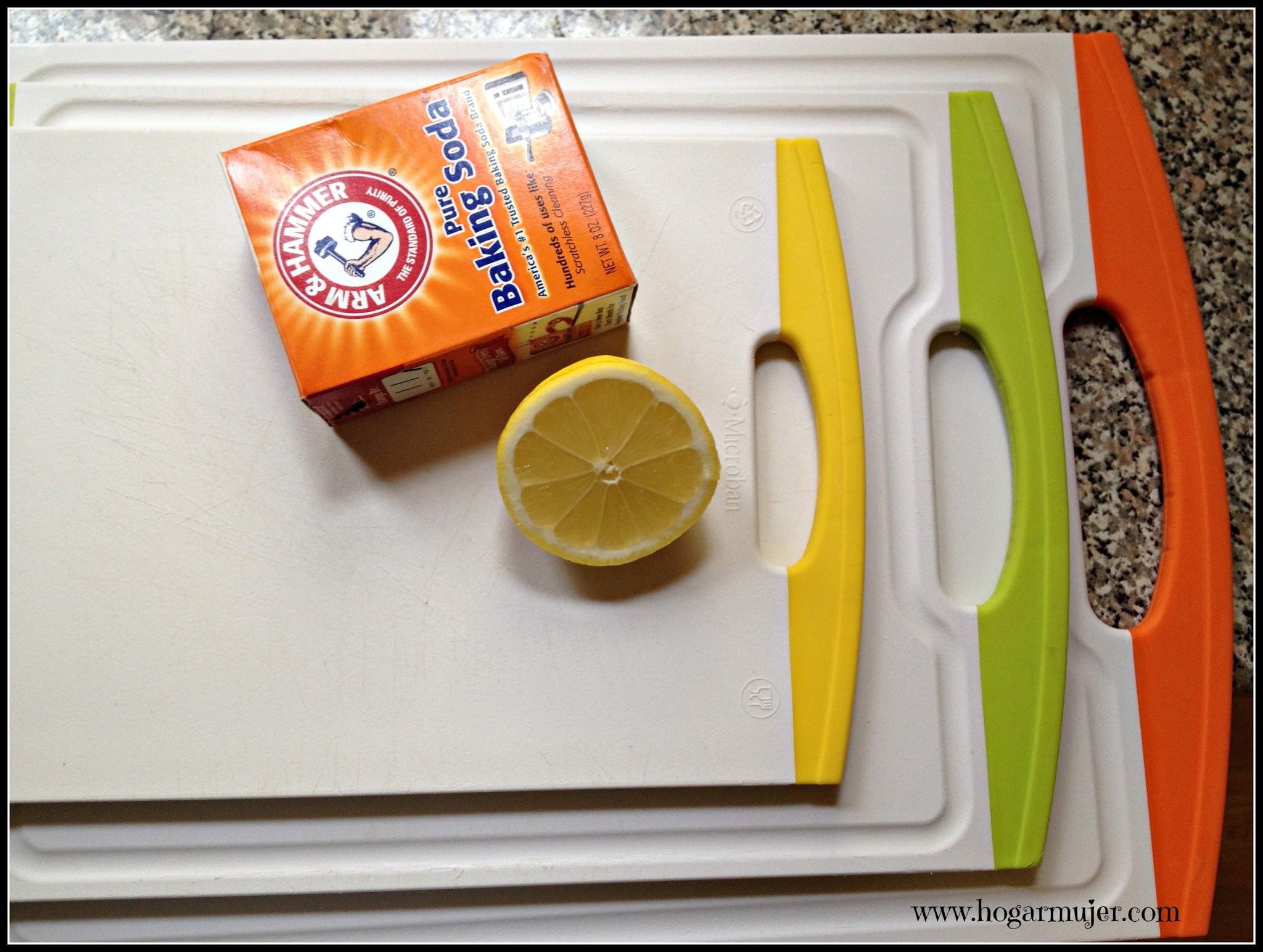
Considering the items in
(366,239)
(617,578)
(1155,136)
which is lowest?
(617,578)

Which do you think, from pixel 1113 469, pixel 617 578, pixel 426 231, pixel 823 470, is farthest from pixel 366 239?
pixel 1113 469

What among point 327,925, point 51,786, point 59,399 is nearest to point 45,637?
point 51,786

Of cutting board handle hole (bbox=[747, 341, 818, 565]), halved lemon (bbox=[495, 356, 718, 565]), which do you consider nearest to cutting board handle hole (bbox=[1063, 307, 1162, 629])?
cutting board handle hole (bbox=[747, 341, 818, 565])

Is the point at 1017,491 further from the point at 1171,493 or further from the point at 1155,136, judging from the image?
the point at 1155,136

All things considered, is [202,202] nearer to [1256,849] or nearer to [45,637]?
[45,637]

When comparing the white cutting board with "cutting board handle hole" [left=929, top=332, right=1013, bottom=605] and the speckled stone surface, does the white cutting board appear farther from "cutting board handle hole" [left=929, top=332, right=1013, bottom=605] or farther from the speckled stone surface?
the speckled stone surface

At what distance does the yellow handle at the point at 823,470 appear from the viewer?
0.88 meters

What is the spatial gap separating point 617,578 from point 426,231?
16.5 inches

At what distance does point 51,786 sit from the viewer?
0.85 metres

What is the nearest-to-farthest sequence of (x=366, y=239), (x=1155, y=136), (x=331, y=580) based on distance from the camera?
1. (x=366, y=239)
2. (x=331, y=580)
3. (x=1155, y=136)

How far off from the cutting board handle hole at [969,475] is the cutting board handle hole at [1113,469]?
0.33 ft

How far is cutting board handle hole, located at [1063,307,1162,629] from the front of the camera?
0.96 metres

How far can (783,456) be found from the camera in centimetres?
93

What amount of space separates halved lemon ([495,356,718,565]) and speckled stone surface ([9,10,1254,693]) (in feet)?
1.66
